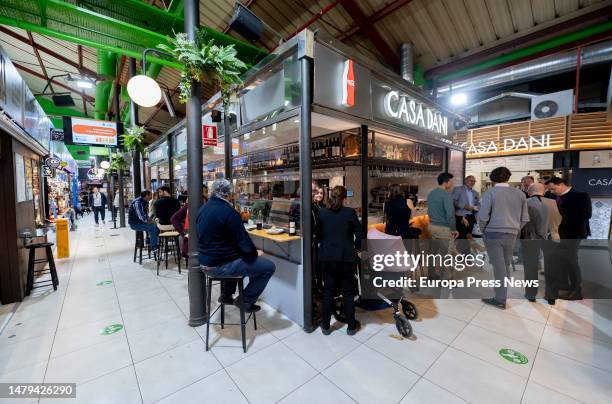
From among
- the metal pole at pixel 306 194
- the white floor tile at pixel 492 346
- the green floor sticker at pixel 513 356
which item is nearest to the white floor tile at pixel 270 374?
the metal pole at pixel 306 194

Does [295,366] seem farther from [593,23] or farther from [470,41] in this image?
[593,23]

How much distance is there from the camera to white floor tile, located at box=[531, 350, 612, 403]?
1.81 m

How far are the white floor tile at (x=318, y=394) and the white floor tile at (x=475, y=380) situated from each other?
0.75 metres

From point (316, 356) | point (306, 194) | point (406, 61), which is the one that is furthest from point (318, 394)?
point (406, 61)

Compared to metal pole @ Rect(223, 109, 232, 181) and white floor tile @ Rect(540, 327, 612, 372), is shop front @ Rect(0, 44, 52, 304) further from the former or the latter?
white floor tile @ Rect(540, 327, 612, 372)

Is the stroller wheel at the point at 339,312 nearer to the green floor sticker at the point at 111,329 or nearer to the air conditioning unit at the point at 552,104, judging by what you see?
the green floor sticker at the point at 111,329

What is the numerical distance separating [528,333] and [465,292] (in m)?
1.06

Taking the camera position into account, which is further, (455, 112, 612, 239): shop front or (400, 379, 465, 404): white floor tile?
(455, 112, 612, 239): shop front

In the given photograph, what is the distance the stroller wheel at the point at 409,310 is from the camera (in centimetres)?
284

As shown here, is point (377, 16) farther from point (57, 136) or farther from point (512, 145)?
point (57, 136)

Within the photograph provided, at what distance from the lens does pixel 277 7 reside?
5.38m

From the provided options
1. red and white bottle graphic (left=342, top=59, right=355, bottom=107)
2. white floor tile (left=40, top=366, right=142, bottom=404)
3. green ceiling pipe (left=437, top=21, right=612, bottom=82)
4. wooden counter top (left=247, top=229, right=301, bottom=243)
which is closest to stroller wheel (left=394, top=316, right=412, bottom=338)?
wooden counter top (left=247, top=229, right=301, bottom=243)

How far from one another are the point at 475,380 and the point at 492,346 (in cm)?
63

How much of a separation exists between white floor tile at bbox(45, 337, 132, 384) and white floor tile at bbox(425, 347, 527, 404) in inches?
106
